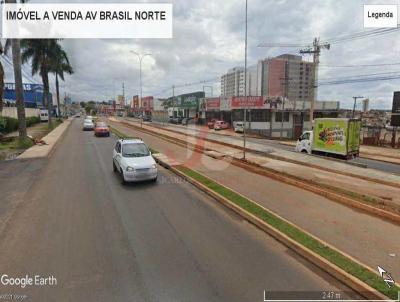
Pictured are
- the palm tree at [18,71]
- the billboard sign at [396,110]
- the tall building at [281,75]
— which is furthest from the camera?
the tall building at [281,75]

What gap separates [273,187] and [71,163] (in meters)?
11.0

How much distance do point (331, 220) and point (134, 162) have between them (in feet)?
23.7

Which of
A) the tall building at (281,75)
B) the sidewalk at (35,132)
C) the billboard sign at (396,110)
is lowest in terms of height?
the sidewalk at (35,132)

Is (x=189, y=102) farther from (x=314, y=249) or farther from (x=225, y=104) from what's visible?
(x=314, y=249)

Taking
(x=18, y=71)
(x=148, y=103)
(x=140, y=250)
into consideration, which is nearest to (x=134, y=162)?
(x=140, y=250)

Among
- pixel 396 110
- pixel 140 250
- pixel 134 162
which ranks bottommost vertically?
pixel 140 250

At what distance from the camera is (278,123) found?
181ft

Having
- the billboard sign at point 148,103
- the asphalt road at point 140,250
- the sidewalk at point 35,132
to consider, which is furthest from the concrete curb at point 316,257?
the billboard sign at point 148,103

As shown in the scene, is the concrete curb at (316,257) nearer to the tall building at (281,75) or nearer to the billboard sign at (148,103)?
the tall building at (281,75)

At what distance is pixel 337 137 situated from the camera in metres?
19.7

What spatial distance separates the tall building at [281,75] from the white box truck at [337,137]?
1345 inches


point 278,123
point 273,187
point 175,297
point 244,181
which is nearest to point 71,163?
point 244,181

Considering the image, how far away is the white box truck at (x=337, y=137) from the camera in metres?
Answer: 19.2

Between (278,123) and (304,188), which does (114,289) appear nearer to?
(304,188)
